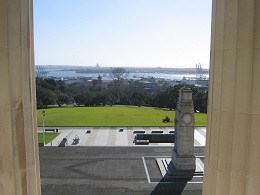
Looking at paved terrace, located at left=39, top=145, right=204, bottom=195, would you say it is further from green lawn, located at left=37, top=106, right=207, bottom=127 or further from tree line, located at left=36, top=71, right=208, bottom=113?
tree line, located at left=36, top=71, right=208, bottom=113

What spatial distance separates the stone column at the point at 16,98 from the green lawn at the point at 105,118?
38.0 m

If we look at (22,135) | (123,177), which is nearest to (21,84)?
(22,135)

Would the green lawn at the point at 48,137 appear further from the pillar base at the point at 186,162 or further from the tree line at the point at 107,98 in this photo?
the tree line at the point at 107,98

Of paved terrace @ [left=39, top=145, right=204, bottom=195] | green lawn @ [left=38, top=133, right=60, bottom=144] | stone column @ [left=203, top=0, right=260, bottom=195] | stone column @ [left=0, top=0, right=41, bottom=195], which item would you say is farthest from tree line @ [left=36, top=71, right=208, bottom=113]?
stone column @ [left=0, top=0, right=41, bottom=195]

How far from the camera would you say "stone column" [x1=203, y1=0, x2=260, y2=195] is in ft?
15.0

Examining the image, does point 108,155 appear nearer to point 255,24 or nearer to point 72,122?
point 72,122

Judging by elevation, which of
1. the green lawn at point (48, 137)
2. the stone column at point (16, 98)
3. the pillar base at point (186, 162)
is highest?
the stone column at point (16, 98)

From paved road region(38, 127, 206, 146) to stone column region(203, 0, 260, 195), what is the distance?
26.8 m

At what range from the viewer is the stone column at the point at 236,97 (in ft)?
15.0

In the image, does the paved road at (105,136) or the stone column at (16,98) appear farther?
the paved road at (105,136)

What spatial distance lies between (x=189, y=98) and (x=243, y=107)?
717 inches

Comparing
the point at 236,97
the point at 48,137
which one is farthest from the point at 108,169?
the point at 236,97

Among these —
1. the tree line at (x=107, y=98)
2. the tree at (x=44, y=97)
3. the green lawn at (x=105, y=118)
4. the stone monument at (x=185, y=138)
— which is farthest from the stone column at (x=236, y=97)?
the tree at (x=44, y=97)

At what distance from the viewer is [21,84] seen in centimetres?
478
